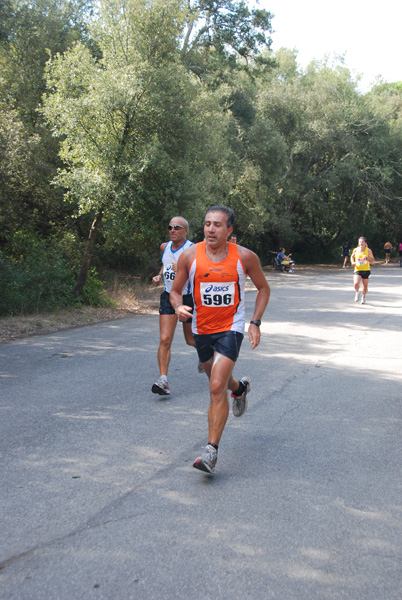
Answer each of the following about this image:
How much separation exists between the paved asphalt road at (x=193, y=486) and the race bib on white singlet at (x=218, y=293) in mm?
1222

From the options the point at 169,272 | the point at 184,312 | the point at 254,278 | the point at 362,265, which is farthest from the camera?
the point at 362,265

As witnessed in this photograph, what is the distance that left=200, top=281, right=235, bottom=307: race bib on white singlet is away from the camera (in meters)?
4.64

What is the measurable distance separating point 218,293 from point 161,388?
217 centimetres

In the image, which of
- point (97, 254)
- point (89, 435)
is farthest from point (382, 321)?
point (97, 254)

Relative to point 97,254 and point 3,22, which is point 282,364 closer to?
point 3,22

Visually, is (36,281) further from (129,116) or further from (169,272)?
(169,272)

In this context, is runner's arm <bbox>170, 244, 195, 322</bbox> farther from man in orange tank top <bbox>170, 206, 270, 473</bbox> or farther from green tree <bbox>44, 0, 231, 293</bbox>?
green tree <bbox>44, 0, 231, 293</bbox>

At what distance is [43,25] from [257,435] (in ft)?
54.6

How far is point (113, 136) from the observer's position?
14.0m

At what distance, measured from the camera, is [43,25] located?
18000 millimetres

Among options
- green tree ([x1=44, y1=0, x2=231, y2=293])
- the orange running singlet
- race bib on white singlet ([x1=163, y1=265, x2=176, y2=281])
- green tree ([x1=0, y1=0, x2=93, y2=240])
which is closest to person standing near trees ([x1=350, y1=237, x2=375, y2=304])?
green tree ([x1=44, y1=0, x2=231, y2=293])

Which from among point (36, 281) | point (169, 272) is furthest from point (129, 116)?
point (169, 272)

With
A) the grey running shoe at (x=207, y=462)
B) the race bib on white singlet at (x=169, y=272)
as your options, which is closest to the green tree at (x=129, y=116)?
the race bib on white singlet at (x=169, y=272)

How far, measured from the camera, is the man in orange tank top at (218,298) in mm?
4562
